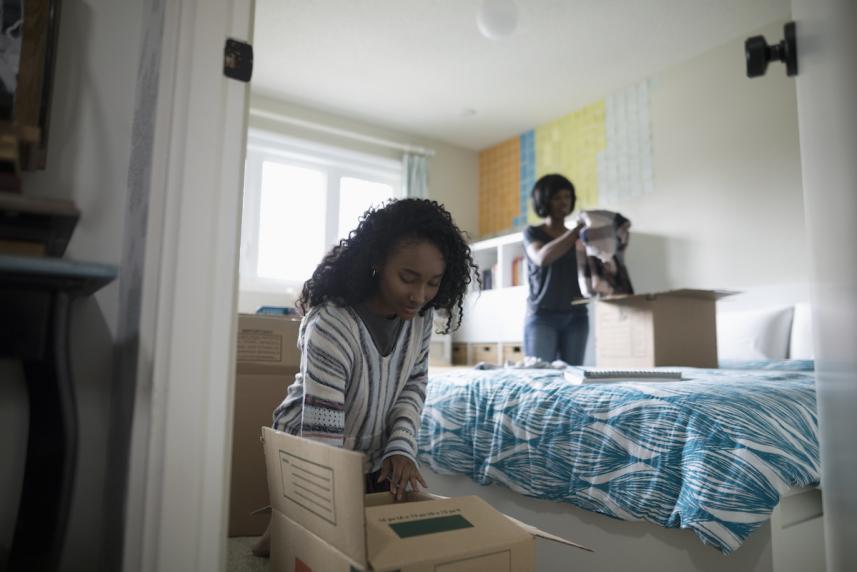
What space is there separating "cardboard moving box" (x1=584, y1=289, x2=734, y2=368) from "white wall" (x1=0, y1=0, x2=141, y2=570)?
68.6 inches

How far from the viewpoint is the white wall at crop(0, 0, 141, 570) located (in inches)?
37.1

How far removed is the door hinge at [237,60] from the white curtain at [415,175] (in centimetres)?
374

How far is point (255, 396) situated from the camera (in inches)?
66.4

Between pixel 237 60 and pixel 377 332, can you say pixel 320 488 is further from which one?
pixel 237 60

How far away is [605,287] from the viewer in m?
2.55

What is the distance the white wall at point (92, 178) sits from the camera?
94 cm

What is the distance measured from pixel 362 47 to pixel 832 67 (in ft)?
10.4

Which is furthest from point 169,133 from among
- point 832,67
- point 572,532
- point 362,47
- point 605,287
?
point 362,47

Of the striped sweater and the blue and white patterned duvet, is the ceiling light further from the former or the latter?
the striped sweater

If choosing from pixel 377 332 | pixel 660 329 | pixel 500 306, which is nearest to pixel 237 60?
Answer: pixel 377 332

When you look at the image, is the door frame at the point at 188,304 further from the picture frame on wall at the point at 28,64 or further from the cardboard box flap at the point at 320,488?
the picture frame on wall at the point at 28,64

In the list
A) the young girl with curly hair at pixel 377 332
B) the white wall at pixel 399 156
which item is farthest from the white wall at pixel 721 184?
the young girl with curly hair at pixel 377 332

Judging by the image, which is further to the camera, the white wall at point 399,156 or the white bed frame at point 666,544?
the white wall at point 399,156

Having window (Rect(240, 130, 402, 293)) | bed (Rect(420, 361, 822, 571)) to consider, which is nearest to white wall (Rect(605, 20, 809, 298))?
bed (Rect(420, 361, 822, 571))
